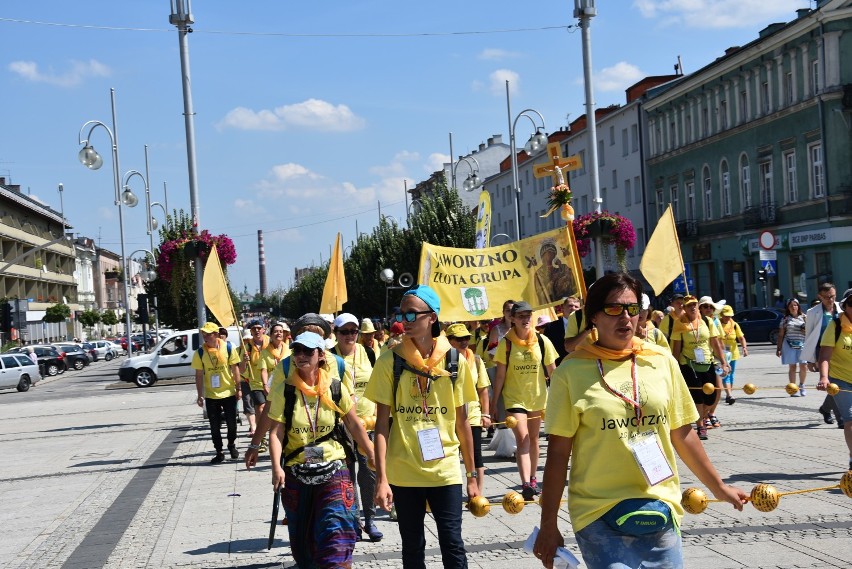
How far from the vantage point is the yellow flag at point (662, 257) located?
14.1 m

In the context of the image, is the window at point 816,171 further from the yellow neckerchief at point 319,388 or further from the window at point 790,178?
the yellow neckerchief at point 319,388

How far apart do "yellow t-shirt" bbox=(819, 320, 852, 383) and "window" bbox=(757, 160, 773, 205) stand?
1531 inches

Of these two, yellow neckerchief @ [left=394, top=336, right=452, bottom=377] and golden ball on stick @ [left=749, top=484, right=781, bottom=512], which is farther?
yellow neckerchief @ [left=394, top=336, right=452, bottom=377]

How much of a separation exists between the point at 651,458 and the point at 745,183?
156ft

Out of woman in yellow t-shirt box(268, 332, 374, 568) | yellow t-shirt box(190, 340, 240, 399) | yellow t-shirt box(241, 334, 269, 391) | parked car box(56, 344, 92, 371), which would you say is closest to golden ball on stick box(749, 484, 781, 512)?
woman in yellow t-shirt box(268, 332, 374, 568)

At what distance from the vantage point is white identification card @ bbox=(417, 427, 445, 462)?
5.75 meters

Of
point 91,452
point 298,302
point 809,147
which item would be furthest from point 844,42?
point 298,302

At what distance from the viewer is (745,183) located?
162 ft

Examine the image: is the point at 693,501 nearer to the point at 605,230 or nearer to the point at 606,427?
the point at 606,427

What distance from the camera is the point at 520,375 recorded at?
32.3 feet

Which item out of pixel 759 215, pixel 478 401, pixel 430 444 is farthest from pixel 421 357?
pixel 759 215

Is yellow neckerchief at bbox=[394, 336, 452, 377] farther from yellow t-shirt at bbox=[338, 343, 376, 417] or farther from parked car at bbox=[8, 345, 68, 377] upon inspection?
parked car at bbox=[8, 345, 68, 377]

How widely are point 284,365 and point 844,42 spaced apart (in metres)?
38.8

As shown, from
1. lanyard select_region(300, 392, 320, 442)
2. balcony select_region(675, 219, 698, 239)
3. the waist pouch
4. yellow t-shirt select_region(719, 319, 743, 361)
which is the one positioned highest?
balcony select_region(675, 219, 698, 239)
